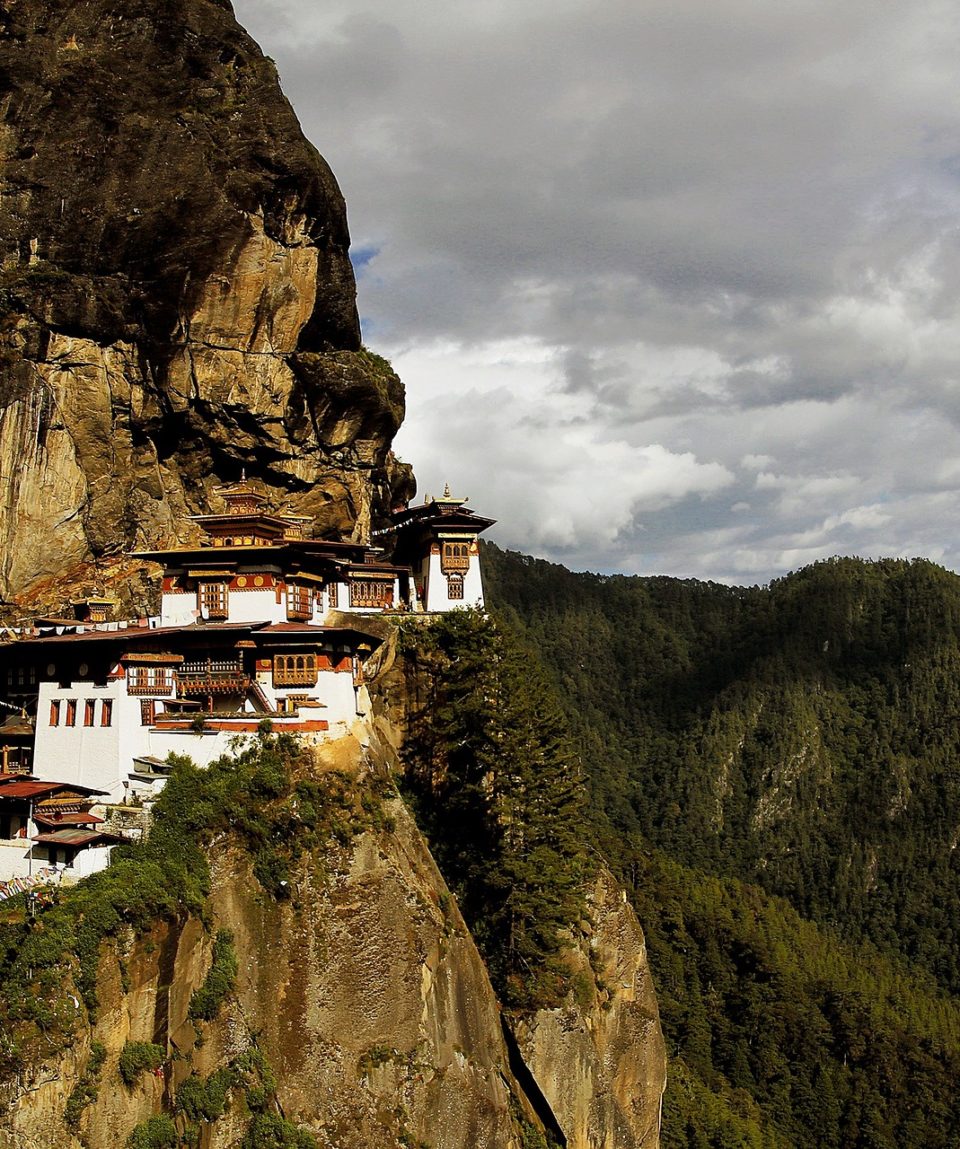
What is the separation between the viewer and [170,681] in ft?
135

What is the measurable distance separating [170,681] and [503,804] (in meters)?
14.9

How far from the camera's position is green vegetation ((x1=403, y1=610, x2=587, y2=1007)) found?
44.6 metres

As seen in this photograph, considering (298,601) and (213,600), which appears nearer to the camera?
(213,600)

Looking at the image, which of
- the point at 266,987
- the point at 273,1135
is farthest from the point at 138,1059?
the point at 273,1135

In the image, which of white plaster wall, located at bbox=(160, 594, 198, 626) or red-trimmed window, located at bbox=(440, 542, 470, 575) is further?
red-trimmed window, located at bbox=(440, 542, 470, 575)

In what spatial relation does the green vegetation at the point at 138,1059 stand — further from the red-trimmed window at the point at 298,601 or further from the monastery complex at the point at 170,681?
the red-trimmed window at the point at 298,601

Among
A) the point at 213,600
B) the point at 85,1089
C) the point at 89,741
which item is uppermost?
the point at 213,600

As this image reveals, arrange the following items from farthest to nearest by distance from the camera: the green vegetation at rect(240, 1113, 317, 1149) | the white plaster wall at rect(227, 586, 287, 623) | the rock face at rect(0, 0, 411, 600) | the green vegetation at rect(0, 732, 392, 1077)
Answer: the rock face at rect(0, 0, 411, 600)
the white plaster wall at rect(227, 586, 287, 623)
the green vegetation at rect(240, 1113, 317, 1149)
the green vegetation at rect(0, 732, 392, 1077)

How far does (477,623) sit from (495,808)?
27.3 feet

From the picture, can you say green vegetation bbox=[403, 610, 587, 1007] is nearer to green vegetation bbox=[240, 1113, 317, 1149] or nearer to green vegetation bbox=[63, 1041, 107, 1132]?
green vegetation bbox=[240, 1113, 317, 1149]

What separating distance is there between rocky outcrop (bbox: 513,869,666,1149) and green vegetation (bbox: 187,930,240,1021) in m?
15.9

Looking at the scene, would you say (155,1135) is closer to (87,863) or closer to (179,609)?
(87,863)

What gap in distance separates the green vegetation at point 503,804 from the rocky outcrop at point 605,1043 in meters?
1.87

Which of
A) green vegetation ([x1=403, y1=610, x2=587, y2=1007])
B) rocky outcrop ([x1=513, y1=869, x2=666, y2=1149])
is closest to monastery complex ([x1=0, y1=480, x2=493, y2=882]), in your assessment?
green vegetation ([x1=403, y1=610, x2=587, y2=1007])
